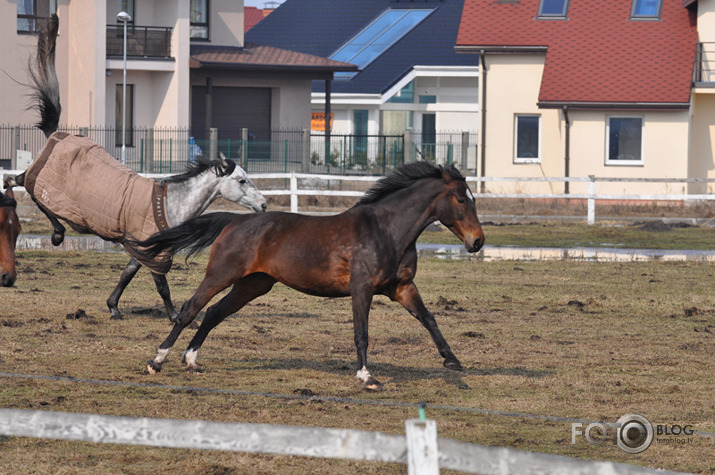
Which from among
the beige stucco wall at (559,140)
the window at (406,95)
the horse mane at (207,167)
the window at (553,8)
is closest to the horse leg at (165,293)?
the horse mane at (207,167)

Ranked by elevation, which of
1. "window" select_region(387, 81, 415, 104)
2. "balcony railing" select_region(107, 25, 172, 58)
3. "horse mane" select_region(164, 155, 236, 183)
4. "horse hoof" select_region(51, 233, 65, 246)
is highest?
"balcony railing" select_region(107, 25, 172, 58)

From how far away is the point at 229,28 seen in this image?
44844 millimetres

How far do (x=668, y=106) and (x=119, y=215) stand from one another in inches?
922

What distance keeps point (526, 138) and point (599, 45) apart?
346 cm

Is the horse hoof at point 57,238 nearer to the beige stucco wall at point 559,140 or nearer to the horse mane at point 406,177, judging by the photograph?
the horse mane at point 406,177

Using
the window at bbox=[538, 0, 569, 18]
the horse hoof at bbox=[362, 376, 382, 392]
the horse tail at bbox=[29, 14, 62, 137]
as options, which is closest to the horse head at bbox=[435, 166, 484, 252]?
the horse hoof at bbox=[362, 376, 382, 392]

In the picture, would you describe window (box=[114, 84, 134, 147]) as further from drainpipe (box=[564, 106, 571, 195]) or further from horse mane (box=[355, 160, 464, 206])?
horse mane (box=[355, 160, 464, 206])

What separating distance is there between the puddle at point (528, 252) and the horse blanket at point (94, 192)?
905cm

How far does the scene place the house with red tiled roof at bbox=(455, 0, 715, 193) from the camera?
32625 mm

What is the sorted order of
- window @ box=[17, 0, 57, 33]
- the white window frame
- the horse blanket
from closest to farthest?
the horse blanket < the white window frame < window @ box=[17, 0, 57, 33]

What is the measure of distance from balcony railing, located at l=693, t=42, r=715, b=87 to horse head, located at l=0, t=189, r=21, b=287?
2669cm

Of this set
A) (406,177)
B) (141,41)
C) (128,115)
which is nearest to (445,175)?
(406,177)

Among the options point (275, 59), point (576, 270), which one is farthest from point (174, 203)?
point (275, 59)

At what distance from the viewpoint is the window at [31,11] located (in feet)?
130
